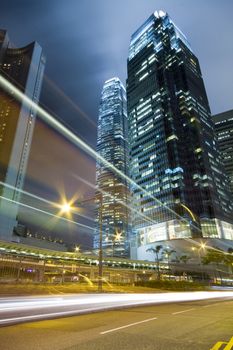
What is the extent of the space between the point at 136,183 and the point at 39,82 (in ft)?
259

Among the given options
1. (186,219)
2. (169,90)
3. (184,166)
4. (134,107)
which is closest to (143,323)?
(186,219)

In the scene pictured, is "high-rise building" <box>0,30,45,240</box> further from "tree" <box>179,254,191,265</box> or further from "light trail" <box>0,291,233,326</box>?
"light trail" <box>0,291,233,326</box>

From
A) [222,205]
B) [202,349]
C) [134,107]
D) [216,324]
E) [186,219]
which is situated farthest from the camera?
[134,107]

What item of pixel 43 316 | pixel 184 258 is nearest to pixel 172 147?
pixel 184 258

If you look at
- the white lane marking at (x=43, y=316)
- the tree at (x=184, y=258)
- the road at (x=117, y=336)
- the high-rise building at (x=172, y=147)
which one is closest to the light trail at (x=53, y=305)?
the white lane marking at (x=43, y=316)

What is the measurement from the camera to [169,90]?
158 m

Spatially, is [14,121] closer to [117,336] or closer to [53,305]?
[53,305]

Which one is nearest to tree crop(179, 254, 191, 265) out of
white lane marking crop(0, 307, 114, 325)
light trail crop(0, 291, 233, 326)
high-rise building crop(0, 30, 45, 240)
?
high-rise building crop(0, 30, 45, 240)

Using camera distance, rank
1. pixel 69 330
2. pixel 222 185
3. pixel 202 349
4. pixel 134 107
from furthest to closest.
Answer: pixel 134 107 < pixel 222 185 < pixel 69 330 < pixel 202 349

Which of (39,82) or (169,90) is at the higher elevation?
(169,90)

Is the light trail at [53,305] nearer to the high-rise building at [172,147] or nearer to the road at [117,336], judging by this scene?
the road at [117,336]

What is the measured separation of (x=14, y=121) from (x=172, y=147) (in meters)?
84.2

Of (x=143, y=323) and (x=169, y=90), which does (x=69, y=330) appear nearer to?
(x=143, y=323)

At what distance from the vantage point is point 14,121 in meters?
117
